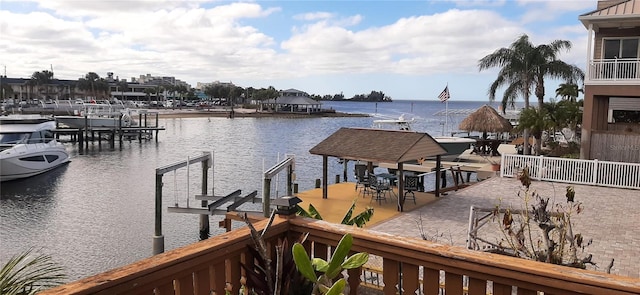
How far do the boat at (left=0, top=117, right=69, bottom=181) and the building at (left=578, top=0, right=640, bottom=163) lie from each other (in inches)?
1171

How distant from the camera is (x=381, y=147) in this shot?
56.0ft

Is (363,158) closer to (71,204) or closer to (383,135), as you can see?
(383,135)

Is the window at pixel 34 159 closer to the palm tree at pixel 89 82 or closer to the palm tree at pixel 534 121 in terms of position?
the palm tree at pixel 534 121

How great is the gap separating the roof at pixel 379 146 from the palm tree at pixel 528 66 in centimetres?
1791

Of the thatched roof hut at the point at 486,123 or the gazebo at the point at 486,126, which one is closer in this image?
the gazebo at the point at 486,126

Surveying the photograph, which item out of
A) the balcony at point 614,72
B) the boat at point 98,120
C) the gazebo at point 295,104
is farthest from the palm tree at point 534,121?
the gazebo at point 295,104

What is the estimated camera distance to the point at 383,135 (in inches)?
703

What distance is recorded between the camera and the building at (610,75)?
2002cm

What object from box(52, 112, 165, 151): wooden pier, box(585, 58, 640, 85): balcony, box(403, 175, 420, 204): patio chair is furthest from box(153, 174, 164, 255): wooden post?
box(52, 112, 165, 151): wooden pier

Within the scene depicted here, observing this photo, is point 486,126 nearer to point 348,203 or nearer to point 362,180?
point 362,180

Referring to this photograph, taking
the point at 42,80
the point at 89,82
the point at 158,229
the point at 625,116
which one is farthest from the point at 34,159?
the point at 89,82

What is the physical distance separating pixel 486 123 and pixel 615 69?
13.3m

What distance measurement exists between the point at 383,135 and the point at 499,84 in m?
20.5

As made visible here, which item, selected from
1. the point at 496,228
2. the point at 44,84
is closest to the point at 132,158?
the point at 496,228
